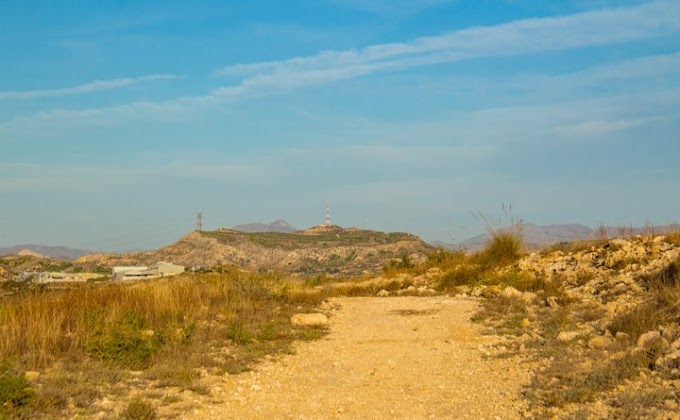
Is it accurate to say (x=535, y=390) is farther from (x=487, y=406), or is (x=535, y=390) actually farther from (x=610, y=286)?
(x=610, y=286)

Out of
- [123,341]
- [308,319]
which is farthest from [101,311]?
[308,319]

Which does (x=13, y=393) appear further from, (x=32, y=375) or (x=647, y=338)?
(x=647, y=338)

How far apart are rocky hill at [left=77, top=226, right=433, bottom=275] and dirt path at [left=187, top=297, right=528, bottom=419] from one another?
75.8ft

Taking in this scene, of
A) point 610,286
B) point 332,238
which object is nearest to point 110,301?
point 610,286

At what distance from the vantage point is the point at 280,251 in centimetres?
4019

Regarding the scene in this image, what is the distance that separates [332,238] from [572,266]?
3192 centimetres

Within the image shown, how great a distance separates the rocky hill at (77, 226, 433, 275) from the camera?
3516 cm

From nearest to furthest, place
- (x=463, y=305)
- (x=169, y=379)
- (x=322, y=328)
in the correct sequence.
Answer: (x=169, y=379) → (x=322, y=328) → (x=463, y=305)

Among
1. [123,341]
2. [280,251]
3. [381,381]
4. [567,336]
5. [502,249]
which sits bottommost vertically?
[381,381]

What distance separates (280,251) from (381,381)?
110ft

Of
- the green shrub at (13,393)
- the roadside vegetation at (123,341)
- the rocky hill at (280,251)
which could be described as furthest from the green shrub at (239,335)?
the rocky hill at (280,251)

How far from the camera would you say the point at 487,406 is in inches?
228

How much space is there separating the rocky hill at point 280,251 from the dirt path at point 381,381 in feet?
75.8

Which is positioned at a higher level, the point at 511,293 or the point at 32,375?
the point at 32,375
